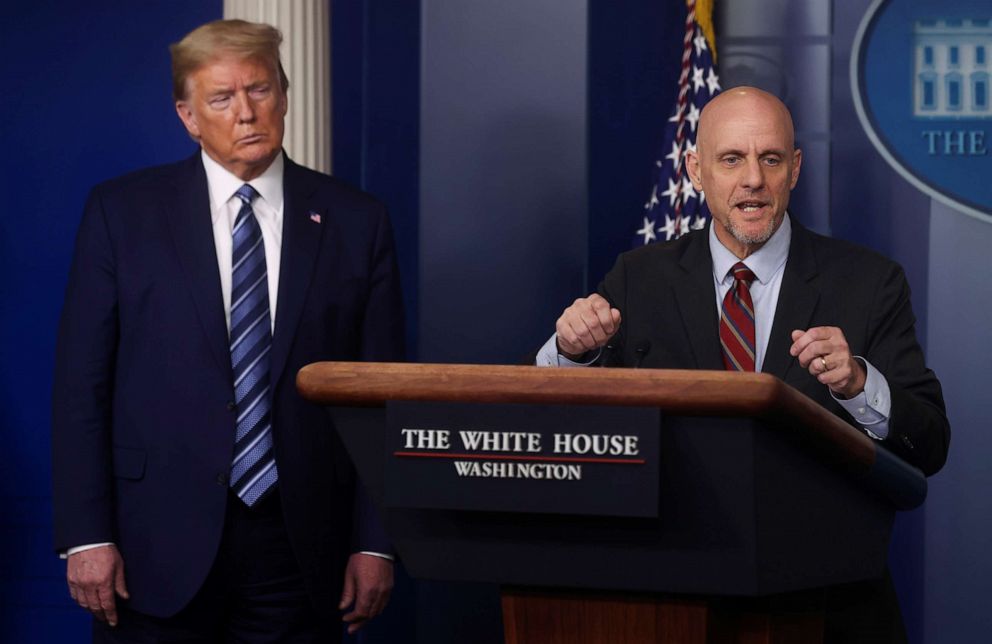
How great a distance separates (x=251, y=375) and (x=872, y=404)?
115 centimetres

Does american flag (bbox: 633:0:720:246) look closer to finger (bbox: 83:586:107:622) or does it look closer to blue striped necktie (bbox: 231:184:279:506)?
blue striped necktie (bbox: 231:184:279:506)

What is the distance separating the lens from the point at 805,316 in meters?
2.13

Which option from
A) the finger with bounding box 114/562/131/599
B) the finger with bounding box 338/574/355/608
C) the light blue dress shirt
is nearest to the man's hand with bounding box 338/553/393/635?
the finger with bounding box 338/574/355/608

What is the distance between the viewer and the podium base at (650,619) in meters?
1.52

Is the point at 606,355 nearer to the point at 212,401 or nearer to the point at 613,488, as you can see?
the point at 613,488

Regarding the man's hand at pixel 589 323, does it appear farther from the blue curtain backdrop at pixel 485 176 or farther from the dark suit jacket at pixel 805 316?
the blue curtain backdrop at pixel 485 176

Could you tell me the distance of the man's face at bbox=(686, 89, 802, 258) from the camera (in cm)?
227

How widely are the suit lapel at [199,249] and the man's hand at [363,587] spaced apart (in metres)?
0.45

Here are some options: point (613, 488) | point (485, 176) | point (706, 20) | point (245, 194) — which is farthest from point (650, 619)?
point (706, 20)

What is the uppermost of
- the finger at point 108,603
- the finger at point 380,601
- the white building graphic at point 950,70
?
the white building graphic at point 950,70

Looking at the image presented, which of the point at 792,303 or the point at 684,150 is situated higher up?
the point at 684,150

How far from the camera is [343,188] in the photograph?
2.73 meters

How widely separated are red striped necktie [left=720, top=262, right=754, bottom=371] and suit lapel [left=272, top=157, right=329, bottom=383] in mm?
801

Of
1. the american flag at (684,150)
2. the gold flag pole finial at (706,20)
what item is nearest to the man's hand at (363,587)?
the american flag at (684,150)
